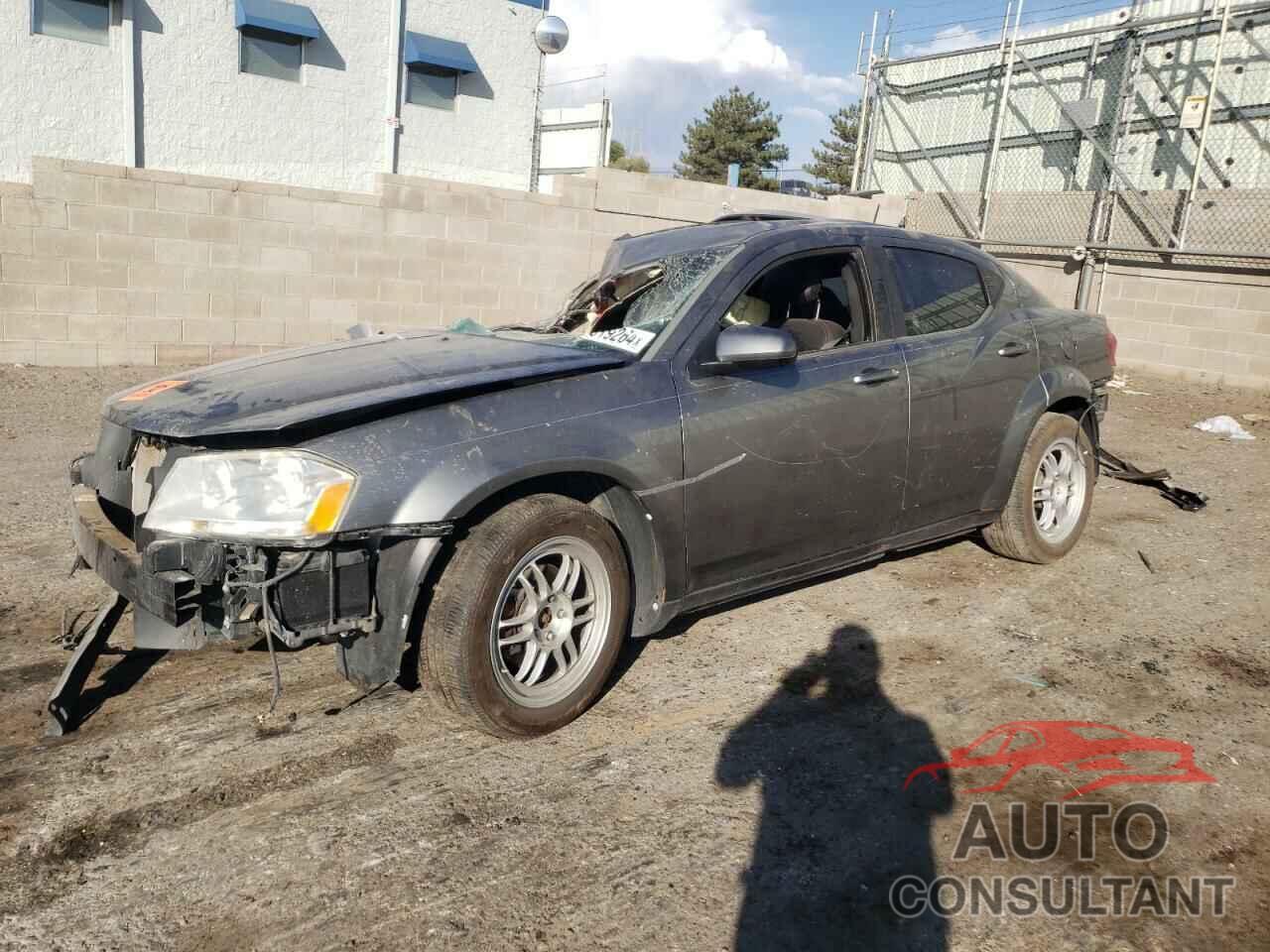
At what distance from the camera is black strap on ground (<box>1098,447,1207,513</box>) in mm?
6945

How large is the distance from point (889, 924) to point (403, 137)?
15512 millimetres

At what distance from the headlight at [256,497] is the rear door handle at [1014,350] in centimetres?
346

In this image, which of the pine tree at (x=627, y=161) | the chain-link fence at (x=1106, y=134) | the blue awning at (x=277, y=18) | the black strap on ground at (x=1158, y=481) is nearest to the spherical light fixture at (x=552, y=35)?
the blue awning at (x=277, y=18)

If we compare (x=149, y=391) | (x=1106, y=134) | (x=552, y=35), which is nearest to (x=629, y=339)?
(x=149, y=391)

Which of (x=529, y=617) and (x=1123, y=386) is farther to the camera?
(x=1123, y=386)

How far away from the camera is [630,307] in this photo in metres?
4.24

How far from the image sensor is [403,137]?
15906mm

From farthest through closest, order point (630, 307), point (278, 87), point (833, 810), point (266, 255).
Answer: point (278, 87), point (266, 255), point (630, 307), point (833, 810)

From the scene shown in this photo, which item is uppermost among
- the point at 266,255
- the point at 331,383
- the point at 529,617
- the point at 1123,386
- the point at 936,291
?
the point at 936,291

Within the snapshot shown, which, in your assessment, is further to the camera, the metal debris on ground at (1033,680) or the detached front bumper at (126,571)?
the metal debris on ground at (1033,680)

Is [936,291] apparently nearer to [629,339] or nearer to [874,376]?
[874,376]

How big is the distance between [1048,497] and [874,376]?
179 centimetres

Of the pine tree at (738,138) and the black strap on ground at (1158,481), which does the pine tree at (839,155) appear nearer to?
the pine tree at (738,138)

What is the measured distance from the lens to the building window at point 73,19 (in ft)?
40.2
